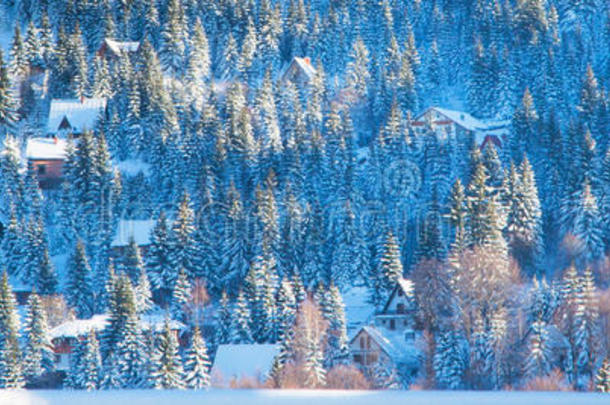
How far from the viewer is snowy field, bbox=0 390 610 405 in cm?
396

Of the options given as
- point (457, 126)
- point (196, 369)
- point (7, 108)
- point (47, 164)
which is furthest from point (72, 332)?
point (457, 126)

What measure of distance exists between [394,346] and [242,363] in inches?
401

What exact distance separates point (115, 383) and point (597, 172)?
4455cm

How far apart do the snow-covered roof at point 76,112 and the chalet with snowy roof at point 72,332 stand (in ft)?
121

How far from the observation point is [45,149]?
83.3 m

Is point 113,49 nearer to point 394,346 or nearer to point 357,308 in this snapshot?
point 357,308

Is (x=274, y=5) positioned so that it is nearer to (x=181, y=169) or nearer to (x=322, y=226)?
(x=181, y=169)

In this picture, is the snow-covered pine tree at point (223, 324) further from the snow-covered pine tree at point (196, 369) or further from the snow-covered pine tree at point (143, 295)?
the snow-covered pine tree at point (143, 295)

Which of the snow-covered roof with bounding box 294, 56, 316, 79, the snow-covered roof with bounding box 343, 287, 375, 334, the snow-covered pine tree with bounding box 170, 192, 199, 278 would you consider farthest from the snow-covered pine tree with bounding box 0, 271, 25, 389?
the snow-covered roof with bounding box 294, 56, 316, 79

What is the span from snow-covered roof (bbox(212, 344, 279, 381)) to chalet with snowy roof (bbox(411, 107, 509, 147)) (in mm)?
40288

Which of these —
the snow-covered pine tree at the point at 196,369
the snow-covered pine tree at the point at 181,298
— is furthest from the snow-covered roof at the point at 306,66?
the snow-covered pine tree at the point at 196,369

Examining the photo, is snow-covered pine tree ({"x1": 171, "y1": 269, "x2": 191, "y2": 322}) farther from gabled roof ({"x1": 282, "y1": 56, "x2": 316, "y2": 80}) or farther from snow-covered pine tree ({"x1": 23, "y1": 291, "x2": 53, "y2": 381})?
gabled roof ({"x1": 282, "y1": 56, "x2": 316, "y2": 80})

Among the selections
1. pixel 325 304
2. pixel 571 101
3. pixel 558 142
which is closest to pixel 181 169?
pixel 325 304

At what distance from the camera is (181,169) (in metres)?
77.6
